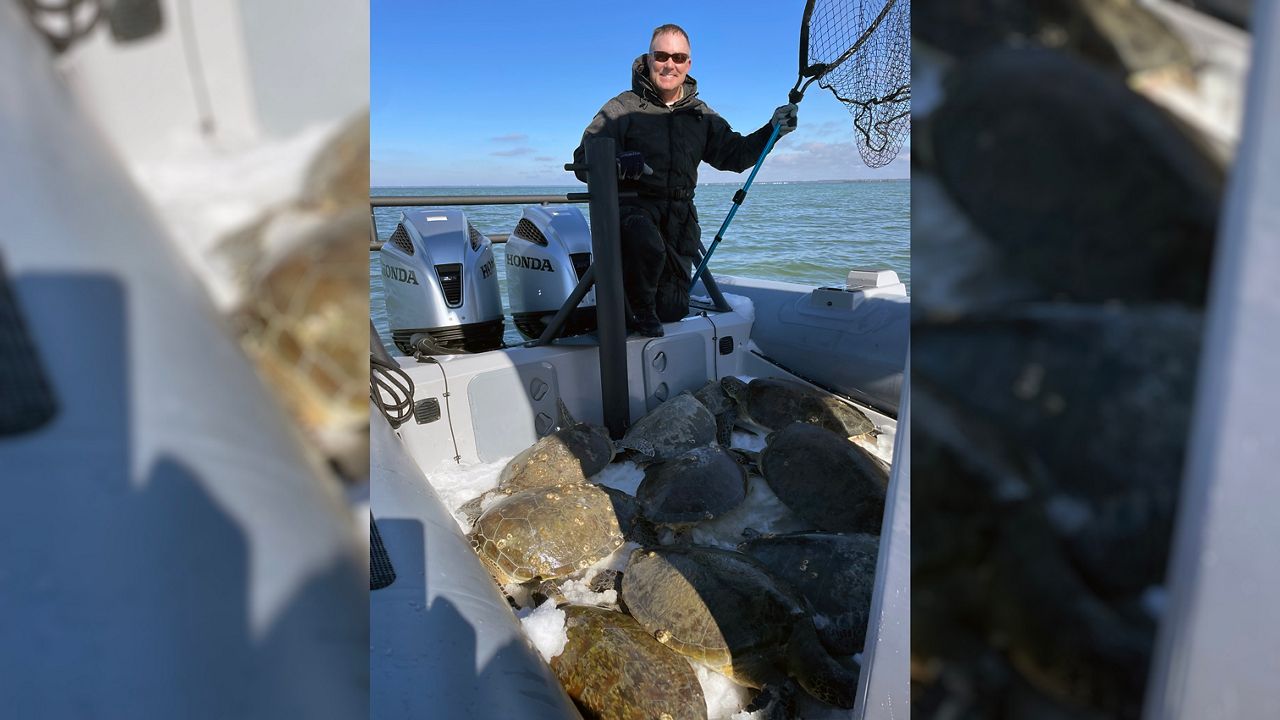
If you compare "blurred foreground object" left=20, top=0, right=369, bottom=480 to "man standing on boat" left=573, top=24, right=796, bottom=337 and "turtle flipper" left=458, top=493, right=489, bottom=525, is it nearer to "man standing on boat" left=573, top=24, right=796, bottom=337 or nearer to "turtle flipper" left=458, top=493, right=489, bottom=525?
"turtle flipper" left=458, top=493, right=489, bottom=525

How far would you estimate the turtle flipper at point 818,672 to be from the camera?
5.53 ft

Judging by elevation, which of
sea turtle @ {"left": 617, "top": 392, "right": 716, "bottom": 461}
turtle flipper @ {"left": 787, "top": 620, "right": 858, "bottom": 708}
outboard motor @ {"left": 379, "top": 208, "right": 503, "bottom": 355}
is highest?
outboard motor @ {"left": 379, "top": 208, "right": 503, "bottom": 355}

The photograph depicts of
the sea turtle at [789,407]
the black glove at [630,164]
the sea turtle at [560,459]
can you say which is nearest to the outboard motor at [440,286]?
the sea turtle at [560,459]

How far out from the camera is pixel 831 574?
2111 millimetres

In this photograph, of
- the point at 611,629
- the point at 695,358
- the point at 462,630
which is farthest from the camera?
the point at 695,358

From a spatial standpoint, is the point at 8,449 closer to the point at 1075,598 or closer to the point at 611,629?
the point at 1075,598

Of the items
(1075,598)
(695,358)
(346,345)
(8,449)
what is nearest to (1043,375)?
(1075,598)

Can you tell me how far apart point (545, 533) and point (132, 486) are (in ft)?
7.06

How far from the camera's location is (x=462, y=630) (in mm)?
1217

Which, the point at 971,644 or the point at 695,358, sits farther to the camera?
the point at 695,358

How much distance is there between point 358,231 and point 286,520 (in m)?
0.13

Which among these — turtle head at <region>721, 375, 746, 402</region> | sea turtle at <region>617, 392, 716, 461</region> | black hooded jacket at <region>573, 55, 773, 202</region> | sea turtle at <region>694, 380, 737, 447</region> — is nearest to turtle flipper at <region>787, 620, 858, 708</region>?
sea turtle at <region>617, 392, 716, 461</region>

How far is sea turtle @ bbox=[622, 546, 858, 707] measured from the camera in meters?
1.76

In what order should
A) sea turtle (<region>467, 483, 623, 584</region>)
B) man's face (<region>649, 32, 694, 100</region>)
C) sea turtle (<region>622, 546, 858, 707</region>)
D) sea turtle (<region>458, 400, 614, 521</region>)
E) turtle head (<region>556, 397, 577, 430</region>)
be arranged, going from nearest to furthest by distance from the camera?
sea turtle (<region>622, 546, 858, 707</region>)
sea turtle (<region>467, 483, 623, 584</region>)
sea turtle (<region>458, 400, 614, 521</region>)
turtle head (<region>556, 397, 577, 430</region>)
man's face (<region>649, 32, 694, 100</region>)
